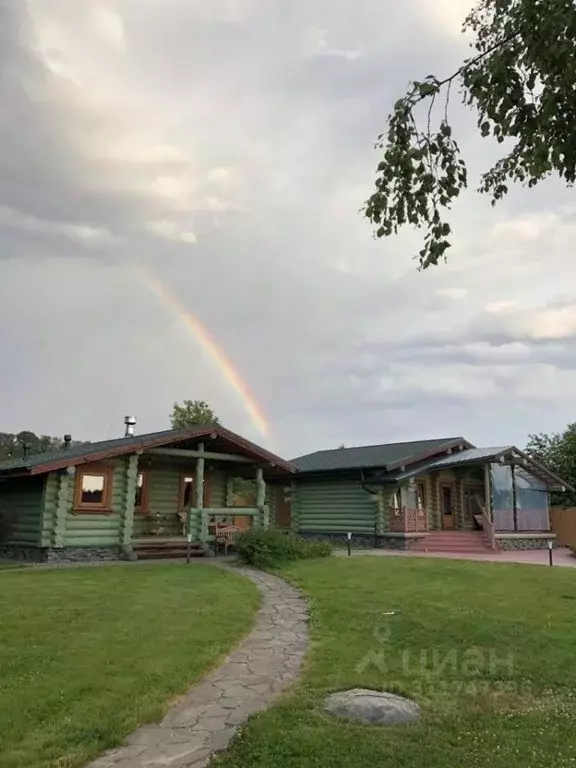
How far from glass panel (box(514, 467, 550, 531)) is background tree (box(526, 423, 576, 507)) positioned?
4184mm

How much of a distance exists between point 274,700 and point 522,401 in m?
25.3

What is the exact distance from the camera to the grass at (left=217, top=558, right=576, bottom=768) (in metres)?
4.28

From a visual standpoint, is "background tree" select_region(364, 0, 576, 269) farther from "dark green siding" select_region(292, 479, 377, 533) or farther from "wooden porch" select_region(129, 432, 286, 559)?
"dark green siding" select_region(292, 479, 377, 533)

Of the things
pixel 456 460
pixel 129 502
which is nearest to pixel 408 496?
pixel 456 460

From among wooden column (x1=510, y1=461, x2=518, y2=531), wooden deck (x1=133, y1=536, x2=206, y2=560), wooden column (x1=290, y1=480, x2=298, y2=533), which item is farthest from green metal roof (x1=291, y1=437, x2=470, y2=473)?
wooden deck (x1=133, y1=536, x2=206, y2=560)

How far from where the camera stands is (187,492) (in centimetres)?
2180

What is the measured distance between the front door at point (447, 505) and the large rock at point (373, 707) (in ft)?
73.2

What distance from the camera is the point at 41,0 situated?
8.79 m

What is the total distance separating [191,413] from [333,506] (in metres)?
22.6

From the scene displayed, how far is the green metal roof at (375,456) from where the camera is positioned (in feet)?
80.8

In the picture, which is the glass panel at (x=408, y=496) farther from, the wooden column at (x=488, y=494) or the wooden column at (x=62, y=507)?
the wooden column at (x=62, y=507)

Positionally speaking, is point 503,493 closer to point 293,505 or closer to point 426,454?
point 426,454

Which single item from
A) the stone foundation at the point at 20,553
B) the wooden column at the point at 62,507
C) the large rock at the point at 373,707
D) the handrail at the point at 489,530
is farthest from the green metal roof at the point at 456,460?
the large rock at the point at 373,707

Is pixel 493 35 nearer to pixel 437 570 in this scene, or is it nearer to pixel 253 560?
pixel 437 570
